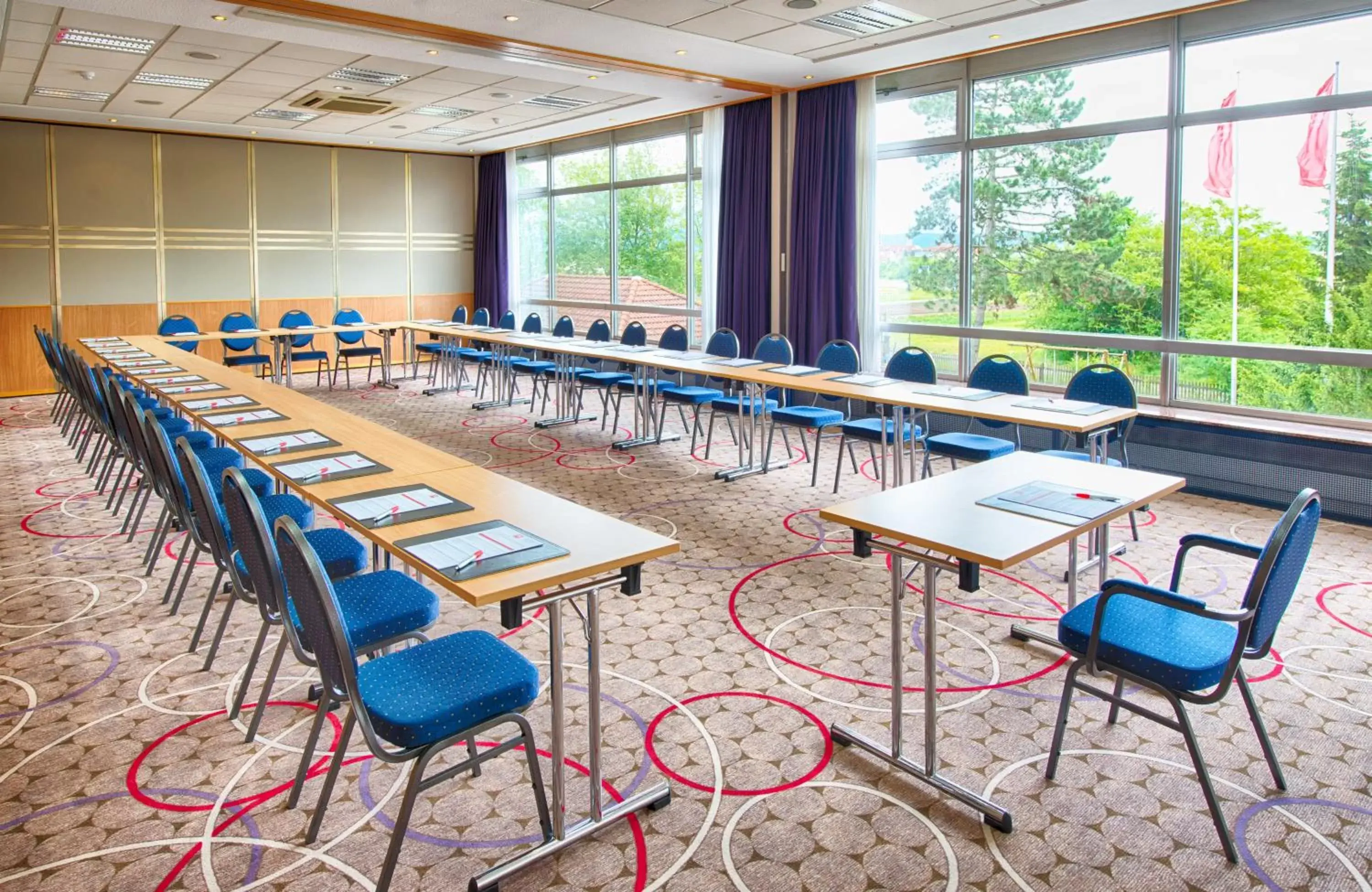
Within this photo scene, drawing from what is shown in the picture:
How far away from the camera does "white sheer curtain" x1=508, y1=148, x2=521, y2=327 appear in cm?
1385

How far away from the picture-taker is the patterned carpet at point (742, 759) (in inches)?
102

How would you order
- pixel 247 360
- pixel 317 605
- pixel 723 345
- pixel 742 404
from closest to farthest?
pixel 317 605 < pixel 742 404 < pixel 723 345 < pixel 247 360

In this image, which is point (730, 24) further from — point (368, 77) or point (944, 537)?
point (944, 537)

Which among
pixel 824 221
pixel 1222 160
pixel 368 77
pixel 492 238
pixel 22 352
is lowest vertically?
pixel 22 352

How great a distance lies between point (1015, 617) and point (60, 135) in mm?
11913

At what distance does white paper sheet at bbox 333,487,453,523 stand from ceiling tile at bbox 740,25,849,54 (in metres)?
4.92

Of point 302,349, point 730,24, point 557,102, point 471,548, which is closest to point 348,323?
point 302,349

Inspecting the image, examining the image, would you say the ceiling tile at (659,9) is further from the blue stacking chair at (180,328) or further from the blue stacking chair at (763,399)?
the blue stacking chair at (180,328)

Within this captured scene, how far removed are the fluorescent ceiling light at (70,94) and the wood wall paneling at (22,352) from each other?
2.93 m

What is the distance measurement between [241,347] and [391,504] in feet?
32.3

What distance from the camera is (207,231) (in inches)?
489

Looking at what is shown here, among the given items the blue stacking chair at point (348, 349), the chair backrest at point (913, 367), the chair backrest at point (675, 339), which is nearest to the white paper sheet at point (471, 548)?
the chair backrest at point (913, 367)

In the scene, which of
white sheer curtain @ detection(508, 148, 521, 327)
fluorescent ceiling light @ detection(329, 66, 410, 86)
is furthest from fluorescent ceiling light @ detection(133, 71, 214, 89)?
white sheer curtain @ detection(508, 148, 521, 327)

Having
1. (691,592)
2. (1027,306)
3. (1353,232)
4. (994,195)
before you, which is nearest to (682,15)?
(994,195)
